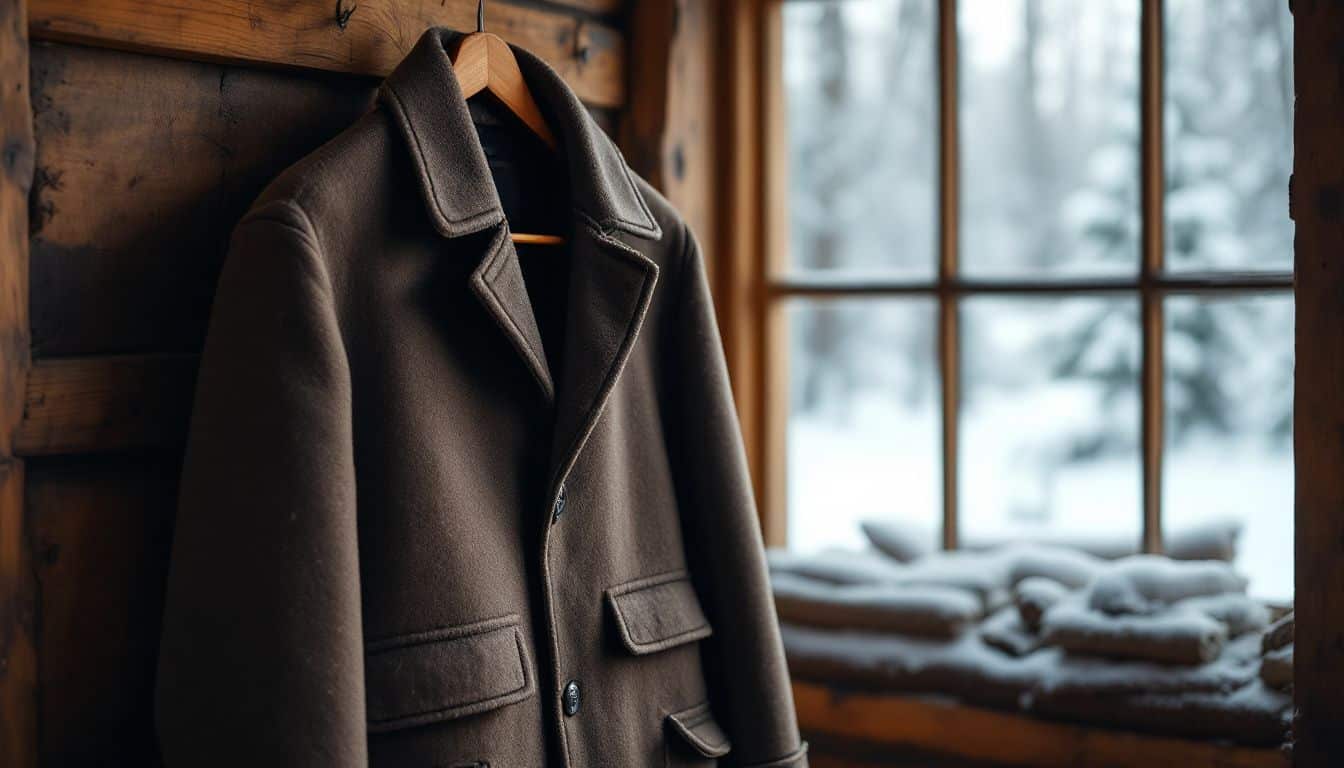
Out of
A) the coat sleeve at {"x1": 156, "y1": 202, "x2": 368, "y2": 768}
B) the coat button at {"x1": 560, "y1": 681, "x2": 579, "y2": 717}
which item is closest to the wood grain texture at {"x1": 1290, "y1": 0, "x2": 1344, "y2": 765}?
the coat button at {"x1": 560, "y1": 681, "x2": 579, "y2": 717}

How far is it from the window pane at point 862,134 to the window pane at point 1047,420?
0.19 metres

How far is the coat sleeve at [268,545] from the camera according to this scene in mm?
1079

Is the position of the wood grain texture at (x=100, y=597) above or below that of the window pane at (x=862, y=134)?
below

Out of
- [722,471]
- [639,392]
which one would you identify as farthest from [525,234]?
[722,471]

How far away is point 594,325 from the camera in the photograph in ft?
4.58

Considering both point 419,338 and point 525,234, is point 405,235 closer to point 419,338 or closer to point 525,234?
point 419,338

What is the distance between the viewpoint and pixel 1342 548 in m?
1.53

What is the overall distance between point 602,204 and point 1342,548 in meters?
1.04

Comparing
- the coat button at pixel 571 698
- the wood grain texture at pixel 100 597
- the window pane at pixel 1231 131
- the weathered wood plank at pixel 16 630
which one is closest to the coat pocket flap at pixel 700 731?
the coat button at pixel 571 698

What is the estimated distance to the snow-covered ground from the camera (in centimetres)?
193

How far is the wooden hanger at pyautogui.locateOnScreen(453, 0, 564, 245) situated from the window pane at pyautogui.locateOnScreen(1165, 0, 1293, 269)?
3.46 feet

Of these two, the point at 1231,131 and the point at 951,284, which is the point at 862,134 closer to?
the point at 951,284

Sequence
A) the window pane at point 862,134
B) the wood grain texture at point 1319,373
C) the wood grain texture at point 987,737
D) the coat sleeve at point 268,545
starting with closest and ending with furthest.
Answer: the coat sleeve at point 268,545 → the wood grain texture at point 1319,373 → the wood grain texture at point 987,737 → the window pane at point 862,134

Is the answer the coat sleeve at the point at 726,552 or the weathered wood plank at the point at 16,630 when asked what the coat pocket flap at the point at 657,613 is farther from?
the weathered wood plank at the point at 16,630
